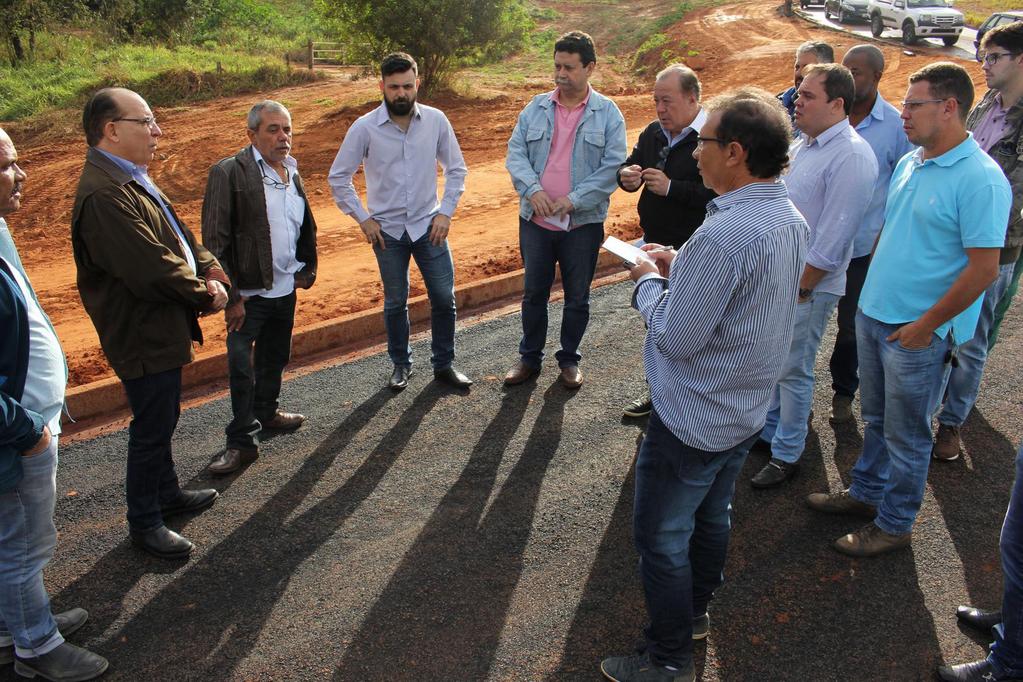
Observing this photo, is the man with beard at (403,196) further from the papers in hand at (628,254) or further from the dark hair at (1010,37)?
the dark hair at (1010,37)

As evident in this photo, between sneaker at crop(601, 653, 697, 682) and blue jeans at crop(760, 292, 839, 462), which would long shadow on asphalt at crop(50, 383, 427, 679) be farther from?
blue jeans at crop(760, 292, 839, 462)

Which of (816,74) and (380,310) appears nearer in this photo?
(816,74)

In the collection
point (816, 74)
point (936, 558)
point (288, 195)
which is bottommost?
point (936, 558)

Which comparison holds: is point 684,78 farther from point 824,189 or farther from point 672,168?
point 824,189

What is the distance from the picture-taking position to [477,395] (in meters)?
5.71

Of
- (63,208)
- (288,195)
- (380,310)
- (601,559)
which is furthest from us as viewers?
(63,208)

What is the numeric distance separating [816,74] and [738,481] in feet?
7.48

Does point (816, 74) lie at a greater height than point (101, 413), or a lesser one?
greater

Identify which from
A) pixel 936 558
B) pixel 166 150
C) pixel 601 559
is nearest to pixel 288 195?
pixel 601 559

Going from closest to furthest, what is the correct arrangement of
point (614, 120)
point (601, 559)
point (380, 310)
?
1. point (601, 559)
2. point (614, 120)
3. point (380, 310)

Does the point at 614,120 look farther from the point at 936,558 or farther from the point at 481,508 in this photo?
Answer: the point at 936,558

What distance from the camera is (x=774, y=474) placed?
462 centimetres

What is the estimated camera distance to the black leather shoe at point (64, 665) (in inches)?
129

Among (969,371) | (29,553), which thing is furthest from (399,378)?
(969,371)
